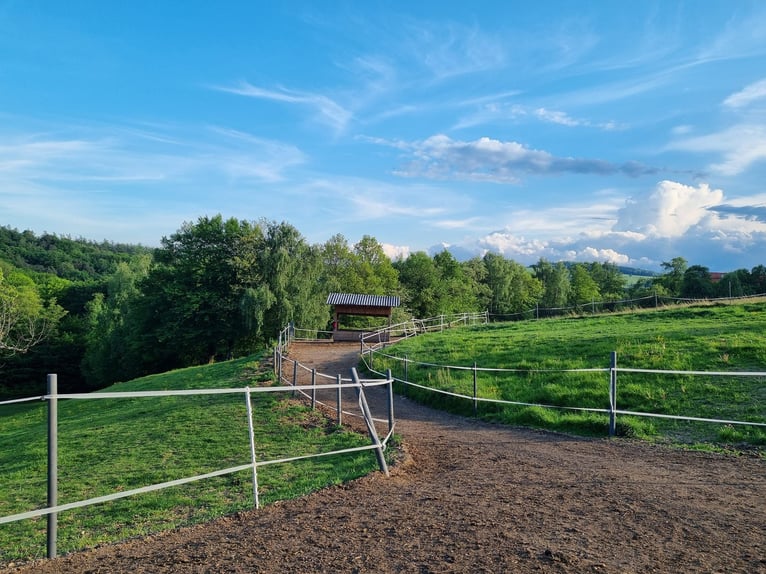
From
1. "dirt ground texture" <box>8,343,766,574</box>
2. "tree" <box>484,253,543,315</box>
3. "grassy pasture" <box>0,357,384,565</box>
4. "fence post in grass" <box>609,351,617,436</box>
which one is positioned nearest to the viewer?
"dirt ground texture" <box>8,343,766,574</box>

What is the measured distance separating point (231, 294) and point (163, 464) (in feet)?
113

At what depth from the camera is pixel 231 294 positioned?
4316 cm

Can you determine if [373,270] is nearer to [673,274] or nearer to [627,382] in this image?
[673,274]

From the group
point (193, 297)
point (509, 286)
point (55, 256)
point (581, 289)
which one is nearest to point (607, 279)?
point (581, 289)

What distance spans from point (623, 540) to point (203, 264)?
42.8m

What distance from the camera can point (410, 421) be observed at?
12461mm

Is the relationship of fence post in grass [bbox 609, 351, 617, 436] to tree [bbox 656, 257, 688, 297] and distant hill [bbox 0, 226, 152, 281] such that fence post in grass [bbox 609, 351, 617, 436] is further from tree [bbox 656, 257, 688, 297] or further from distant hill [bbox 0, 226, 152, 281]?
distant hill [bbox 0, 226, 152, 281]

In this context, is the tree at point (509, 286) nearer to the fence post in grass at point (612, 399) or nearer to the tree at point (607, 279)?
the tree at point (607, 279)

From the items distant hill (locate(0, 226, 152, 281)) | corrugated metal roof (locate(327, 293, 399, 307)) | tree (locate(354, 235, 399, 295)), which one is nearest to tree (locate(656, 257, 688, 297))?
tree (locate(354, 235, 399, 295))

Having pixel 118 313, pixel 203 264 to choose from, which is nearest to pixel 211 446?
pixel 203 264

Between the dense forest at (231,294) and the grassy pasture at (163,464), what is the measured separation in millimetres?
26295

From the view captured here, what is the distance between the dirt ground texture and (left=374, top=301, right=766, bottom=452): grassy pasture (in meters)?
2.17

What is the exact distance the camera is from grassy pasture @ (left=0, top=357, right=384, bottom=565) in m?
6.94

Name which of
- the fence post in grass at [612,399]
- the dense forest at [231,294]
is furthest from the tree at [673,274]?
the fence post in grass at [612,399]
